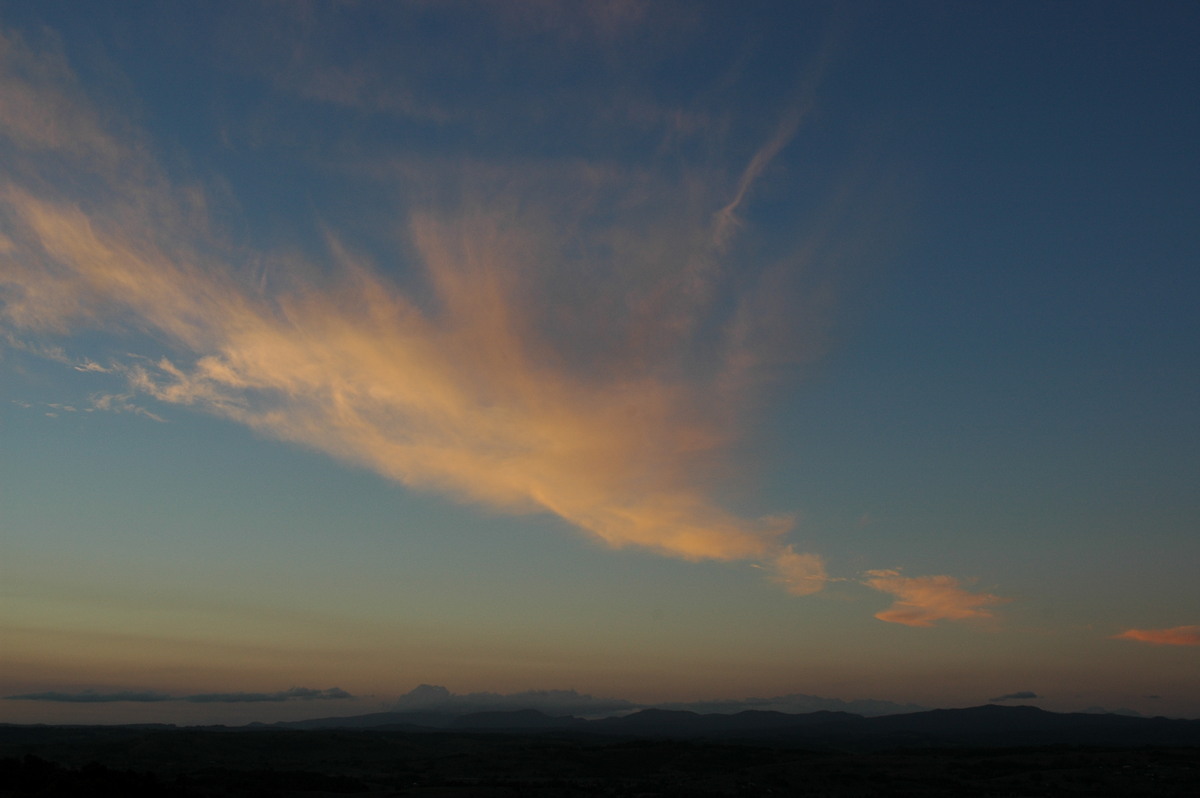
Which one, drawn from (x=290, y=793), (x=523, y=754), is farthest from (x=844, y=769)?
(x=290, y=793)

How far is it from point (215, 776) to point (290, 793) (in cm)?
1378

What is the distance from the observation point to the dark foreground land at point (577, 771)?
48812 mm

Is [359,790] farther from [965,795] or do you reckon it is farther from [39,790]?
[965,795]

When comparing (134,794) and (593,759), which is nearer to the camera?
(134,794)

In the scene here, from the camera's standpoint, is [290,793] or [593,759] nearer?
[290,793]

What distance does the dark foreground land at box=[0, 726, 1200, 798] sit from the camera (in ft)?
160

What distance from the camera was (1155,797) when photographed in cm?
5281

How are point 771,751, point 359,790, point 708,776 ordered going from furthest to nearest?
1. point 771,751
2. point 708,776
3. point 359,790

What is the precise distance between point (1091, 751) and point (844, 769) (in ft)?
99.0

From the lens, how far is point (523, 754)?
92.2 meters

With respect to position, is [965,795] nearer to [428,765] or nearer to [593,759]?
[593,759]

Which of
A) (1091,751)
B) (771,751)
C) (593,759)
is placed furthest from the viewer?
(771,751)

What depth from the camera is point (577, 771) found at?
8019 cm

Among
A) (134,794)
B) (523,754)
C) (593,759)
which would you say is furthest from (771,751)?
(134,794)
